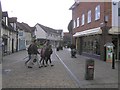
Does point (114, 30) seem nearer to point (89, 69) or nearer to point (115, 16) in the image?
point (115, 16)

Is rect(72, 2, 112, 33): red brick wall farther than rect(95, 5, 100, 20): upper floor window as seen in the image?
No

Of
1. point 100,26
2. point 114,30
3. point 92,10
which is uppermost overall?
point 92,10

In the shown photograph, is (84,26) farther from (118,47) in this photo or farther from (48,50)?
(48,50)

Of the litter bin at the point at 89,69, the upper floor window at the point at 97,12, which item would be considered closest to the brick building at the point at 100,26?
the upper floor window at the point at 97,12

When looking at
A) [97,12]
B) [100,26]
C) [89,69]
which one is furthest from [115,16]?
[89,69]

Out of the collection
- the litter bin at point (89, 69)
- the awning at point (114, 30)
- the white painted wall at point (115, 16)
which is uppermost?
the white painted wall at point (115, 16)

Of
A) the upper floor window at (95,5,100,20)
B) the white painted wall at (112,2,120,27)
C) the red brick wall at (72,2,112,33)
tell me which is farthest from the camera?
the upper floor window at (95,5,100,20)

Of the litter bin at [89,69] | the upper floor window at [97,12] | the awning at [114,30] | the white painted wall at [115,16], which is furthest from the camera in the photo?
the upper floor window at [97,12]

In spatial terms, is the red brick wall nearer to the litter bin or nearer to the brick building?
the brick building

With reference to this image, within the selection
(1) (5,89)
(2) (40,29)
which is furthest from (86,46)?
(2) (40,29)

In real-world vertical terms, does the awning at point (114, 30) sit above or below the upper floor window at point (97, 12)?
below

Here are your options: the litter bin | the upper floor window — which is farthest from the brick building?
the litter bin

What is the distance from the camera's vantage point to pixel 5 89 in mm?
8906

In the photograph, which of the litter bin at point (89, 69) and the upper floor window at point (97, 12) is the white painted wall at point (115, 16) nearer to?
the upper floor window at point (97, 12)
